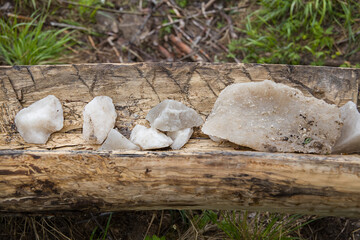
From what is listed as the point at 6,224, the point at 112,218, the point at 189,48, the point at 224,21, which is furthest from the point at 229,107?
the point at 224,21

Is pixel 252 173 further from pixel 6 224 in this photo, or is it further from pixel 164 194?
pixel 6 224

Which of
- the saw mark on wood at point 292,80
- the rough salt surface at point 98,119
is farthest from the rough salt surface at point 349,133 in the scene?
the rough salt surface at point 98,119

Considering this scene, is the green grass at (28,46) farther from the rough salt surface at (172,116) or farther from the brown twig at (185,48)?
the rough salt surface at (172,116)

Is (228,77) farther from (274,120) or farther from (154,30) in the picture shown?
(154,30)

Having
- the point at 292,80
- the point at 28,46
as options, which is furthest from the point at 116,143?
the point at 28,46

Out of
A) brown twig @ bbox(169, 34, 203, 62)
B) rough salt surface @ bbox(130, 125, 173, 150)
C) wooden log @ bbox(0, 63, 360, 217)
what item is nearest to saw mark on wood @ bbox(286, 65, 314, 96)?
wooden log @ bbox(0, 63, 360, 217)
